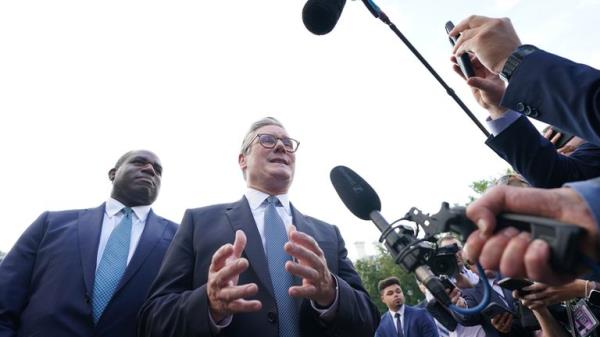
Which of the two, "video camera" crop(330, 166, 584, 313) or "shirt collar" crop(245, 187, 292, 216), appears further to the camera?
"shirt collar" crop(245, 187, 292, 216)

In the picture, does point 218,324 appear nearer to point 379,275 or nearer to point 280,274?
point 280,274

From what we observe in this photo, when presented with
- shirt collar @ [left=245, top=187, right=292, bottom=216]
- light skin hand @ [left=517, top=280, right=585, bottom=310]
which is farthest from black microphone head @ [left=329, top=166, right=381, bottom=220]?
light skin hand @ [left=517, top=280, right=585, bottom=310]

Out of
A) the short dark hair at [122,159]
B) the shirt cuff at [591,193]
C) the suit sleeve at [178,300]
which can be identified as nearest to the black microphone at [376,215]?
the shirt cuff at [591,193]

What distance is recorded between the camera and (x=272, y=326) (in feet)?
7.49

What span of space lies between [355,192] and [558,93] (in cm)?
92

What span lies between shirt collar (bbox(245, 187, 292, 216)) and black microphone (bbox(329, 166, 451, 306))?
1391 mm

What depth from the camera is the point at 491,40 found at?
175 cm

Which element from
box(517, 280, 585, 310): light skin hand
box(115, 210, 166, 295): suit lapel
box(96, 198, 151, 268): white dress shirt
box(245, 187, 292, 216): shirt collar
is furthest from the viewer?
box(96, 198, 151, 268): white dress shirt

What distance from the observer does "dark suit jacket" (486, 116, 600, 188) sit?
2.33 m

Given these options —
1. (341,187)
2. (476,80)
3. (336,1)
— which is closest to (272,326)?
(341,187)

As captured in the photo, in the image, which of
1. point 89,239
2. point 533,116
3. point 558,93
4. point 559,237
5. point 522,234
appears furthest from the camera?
point 89,239

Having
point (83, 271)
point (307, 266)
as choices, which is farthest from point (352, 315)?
point (83, 271)

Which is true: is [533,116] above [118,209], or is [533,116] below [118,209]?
below

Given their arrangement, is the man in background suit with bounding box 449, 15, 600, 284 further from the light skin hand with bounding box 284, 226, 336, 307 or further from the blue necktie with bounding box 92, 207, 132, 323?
the blue necktie with bounding box 92, 207, 132, 323
